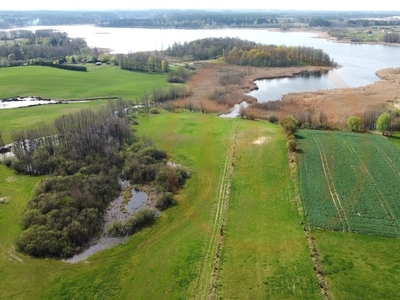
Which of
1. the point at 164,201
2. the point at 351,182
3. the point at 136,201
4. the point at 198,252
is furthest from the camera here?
the point at 351,182

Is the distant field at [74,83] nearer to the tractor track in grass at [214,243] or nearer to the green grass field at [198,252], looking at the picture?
the green grass field at [198,252]

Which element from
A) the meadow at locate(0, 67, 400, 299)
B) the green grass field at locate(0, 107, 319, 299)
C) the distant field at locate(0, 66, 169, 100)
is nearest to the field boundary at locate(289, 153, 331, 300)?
the meadow at locate(0, 67, 400, 299)

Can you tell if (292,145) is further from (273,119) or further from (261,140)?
(273,119)

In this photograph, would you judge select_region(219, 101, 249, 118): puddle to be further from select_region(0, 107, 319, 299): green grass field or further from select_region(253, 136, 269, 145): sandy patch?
select_region(0, 107, 319, 299): green grass field

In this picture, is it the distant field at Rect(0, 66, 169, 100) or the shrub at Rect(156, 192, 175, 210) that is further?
the distant field at Rect(0, 66, 169, 100)

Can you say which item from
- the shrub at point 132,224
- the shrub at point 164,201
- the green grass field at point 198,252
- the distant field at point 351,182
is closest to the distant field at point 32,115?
the green grass field at point 198,252

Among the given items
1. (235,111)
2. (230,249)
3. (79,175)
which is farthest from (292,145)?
(79,175)
